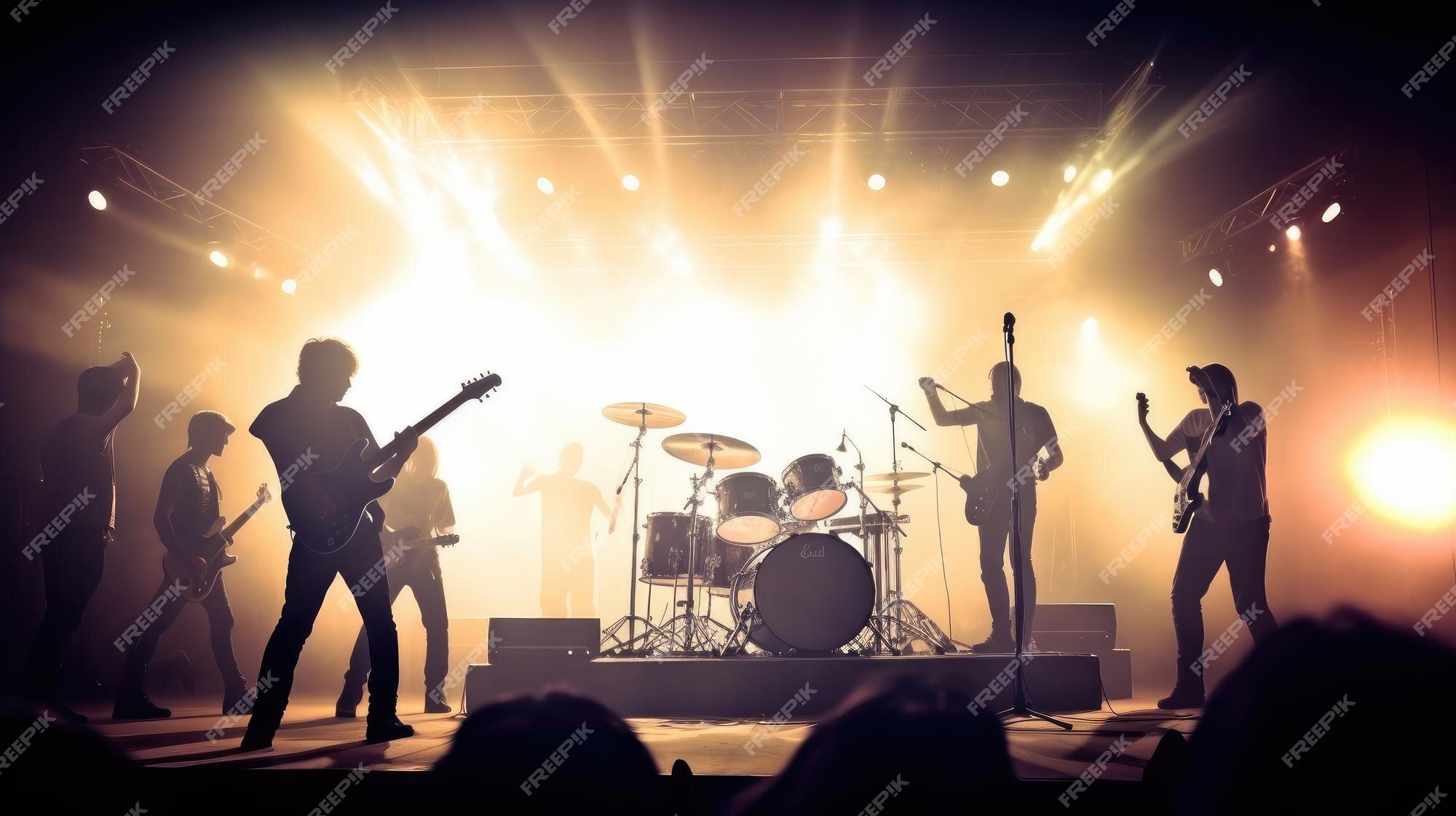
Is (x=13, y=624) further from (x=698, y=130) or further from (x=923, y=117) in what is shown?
(x=923, y=117)

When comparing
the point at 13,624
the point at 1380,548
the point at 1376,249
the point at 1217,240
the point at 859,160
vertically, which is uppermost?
the point at 859,160

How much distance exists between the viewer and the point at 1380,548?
6934 millimetres

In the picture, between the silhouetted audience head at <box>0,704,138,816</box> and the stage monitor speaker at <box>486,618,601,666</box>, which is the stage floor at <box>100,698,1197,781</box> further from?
the stage monitor speaker at <box>486,618,601,666</box>

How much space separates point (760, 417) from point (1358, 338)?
25.3 feet

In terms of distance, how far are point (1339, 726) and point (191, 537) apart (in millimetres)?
7132

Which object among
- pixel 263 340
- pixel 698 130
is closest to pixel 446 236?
pixel 263 340

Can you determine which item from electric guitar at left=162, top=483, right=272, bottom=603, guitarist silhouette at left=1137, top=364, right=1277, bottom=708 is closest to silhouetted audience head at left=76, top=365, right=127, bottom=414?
electric guitar at left=162, top=483, right=272, bottom=603

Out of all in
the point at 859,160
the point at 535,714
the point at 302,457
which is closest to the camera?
the point at 535,714

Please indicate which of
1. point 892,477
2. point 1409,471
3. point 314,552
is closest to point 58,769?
point 314,552

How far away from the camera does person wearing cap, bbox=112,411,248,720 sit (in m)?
6.12

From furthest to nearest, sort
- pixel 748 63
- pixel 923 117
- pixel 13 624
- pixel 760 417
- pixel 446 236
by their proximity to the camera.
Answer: pixel 760 417
pixel 446 236
pixel 923 117
pixel 748 63
pixel 13 624

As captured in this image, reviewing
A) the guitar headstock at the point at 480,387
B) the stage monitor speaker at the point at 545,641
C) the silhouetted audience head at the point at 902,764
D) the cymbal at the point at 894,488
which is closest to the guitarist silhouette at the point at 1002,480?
the cymbal at the point at 894,488

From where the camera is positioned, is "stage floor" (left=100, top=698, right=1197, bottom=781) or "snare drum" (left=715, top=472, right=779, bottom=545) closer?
"stage floor" (left=100, top=698, right=1197, bottom=781)

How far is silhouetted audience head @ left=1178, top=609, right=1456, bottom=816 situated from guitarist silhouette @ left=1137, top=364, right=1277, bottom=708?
4194 mm
